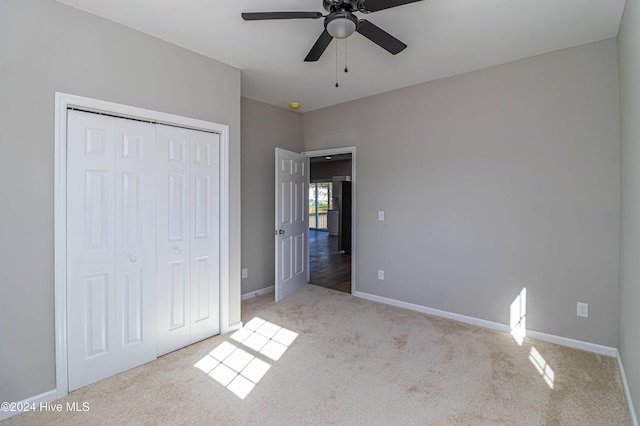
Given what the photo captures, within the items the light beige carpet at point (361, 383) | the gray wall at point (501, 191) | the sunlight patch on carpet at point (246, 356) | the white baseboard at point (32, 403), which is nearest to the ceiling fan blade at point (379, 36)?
the gray wall at point (501, 191)

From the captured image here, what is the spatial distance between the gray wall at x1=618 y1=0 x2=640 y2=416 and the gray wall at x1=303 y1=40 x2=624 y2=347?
0.21 m

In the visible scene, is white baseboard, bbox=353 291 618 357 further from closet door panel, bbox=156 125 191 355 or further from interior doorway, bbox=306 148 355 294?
closet door panel, bbox=156 125 191 355

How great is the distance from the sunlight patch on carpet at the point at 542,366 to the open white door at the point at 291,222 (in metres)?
2.71

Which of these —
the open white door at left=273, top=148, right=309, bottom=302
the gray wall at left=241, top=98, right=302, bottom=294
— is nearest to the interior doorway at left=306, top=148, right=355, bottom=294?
the open white door at left=273, top=148, right=309, bottom=302

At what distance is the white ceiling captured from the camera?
82.8 inches

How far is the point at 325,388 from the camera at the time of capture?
7.04ft

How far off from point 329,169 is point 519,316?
734cm

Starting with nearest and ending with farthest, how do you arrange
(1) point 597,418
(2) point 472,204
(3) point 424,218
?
(1) point 597,418, (2) point 472,204, (3) point 424,218

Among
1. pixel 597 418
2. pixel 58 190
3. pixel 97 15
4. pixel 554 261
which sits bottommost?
pixel 597 418

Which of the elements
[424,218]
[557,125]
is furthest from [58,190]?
[557,125]

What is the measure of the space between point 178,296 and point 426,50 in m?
3.11

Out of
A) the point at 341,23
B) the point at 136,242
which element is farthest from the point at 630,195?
the point at 136,242

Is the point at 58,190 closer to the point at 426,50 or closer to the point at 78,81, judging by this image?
the point at 78,81

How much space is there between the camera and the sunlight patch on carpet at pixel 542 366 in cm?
223
